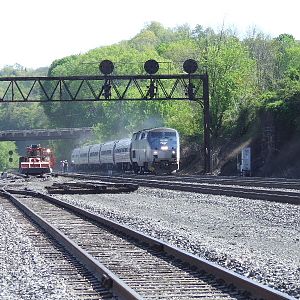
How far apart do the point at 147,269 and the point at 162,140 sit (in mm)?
43320

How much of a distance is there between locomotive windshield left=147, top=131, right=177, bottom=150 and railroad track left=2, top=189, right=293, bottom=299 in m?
37.0

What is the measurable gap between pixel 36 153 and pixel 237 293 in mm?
53342

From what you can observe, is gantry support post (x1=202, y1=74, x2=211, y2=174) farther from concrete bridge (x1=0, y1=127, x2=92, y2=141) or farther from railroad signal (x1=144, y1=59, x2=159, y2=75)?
concrete bridge (x1=0, y1=127, x2=92, y2=141)

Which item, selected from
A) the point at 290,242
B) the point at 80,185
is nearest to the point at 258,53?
the point at 80,185

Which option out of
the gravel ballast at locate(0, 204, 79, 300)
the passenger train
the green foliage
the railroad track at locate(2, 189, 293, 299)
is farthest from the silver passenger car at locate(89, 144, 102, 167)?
the gravel ballast at locate(0, 204, 79, 300)

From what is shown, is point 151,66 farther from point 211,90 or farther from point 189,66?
point 211,90

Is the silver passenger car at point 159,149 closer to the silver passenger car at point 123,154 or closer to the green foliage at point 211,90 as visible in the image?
the green foliage at point 211,90

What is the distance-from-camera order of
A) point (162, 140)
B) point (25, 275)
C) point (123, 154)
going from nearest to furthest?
point (25, 275)
point (162, 140)
point (123, 154)

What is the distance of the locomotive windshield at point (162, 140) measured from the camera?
52881mm

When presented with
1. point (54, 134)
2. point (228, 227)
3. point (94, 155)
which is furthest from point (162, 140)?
point (54, 134)

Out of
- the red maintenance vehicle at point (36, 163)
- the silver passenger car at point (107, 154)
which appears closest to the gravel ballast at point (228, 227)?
the red maintenance vehicle at point (36, 163)

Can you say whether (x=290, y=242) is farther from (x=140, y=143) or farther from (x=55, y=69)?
(x=55, y=69)

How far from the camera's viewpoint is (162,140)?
5322cm

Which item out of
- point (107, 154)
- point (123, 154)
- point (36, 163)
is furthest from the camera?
point (107, 154)
